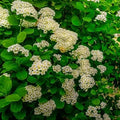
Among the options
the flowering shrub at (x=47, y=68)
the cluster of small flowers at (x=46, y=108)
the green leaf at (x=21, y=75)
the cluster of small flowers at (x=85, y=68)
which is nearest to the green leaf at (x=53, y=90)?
the flowering shrub at (x=47, y=68)

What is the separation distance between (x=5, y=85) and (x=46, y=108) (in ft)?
1.42

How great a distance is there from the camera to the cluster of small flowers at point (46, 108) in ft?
6.43

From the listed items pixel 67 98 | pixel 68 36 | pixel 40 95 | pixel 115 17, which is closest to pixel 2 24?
pixel 68 36

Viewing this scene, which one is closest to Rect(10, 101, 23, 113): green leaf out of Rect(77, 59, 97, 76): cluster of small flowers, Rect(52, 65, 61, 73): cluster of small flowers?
Rect(52, 65, 61, 73): cluster of small flowers

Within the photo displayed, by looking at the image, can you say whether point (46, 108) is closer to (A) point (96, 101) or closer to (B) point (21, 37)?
(A) point (96, 101)

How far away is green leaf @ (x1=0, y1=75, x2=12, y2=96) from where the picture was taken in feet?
5.76

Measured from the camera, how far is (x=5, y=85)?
5.79 feet

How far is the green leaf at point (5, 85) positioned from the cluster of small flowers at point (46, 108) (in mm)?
363

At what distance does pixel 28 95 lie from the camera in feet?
6.12

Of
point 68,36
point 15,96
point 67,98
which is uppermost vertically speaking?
point 68,36

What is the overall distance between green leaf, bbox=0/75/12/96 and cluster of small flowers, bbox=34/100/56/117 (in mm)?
363

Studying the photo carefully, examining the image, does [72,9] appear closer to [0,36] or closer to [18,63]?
[0,36]

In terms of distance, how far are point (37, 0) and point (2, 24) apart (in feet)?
2.58

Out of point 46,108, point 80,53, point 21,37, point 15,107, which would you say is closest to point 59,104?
point 46,108
